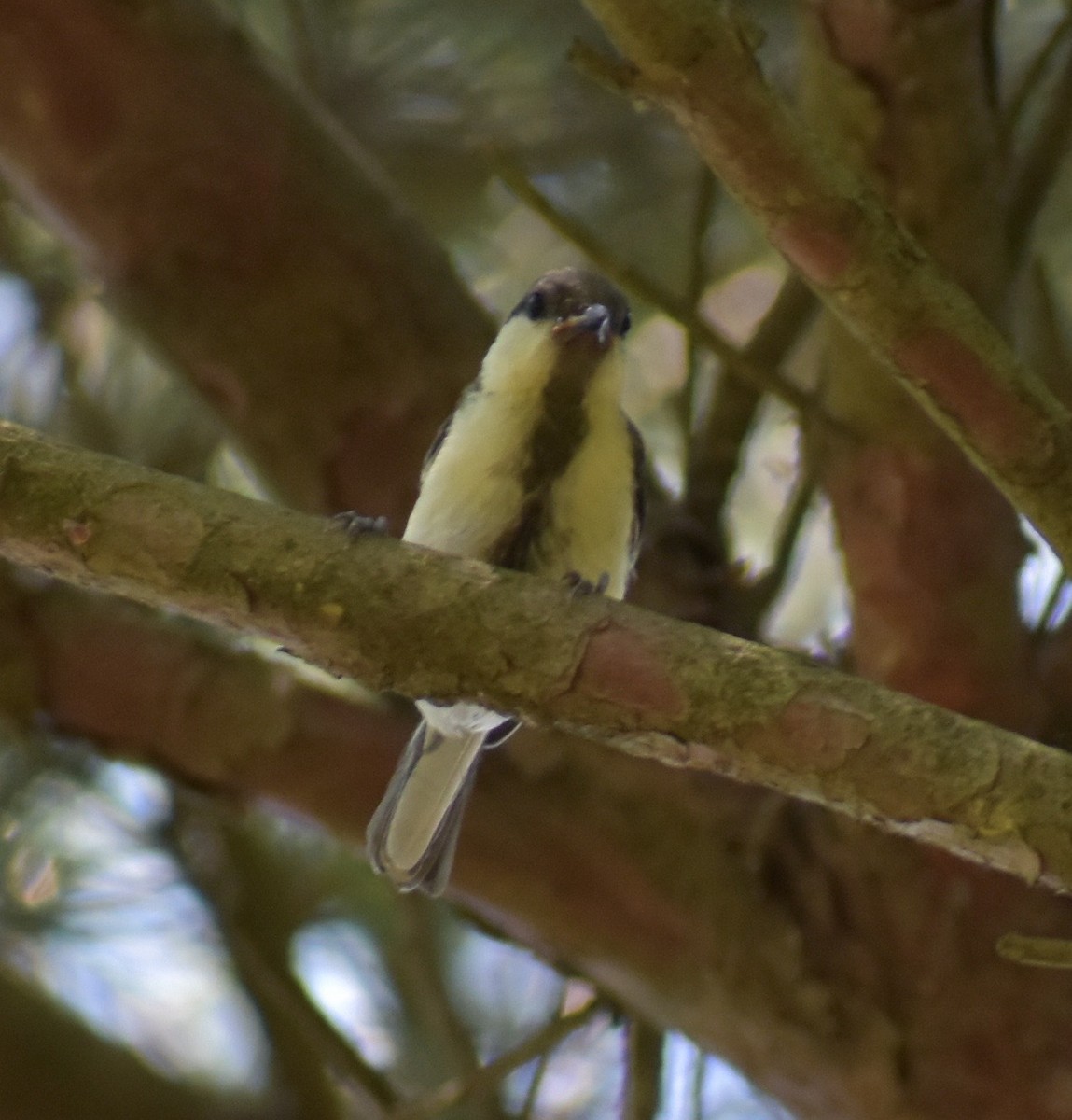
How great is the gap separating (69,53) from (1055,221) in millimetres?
1449

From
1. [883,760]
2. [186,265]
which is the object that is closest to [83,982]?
[186,265]

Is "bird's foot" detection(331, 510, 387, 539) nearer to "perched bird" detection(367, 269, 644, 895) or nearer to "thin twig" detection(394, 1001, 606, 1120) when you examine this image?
"perched bird" detection(367, 269, 644, 895)

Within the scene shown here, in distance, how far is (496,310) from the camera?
96.5 inches

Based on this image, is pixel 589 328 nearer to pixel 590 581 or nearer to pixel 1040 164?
pixel 590 581

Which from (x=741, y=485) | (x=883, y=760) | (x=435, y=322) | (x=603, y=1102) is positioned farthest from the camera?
(x=741, y=485)

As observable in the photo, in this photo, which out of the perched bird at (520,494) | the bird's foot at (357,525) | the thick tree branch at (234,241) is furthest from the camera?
the thick tree branch at (234,241)

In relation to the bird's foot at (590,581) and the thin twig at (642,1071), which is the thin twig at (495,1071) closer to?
Result: the thin twig at (642,1071)

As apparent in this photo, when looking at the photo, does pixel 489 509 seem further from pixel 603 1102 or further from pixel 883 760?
pixel 603 1102

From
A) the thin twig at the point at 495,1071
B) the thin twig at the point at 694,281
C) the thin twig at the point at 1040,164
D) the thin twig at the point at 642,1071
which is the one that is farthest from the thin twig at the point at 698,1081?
the thin twig at the point at 1040,164

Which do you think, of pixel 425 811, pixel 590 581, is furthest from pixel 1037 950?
pixel 425 811

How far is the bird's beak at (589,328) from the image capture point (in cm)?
159

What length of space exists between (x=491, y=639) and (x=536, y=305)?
0.75m

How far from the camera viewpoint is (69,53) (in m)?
1.85

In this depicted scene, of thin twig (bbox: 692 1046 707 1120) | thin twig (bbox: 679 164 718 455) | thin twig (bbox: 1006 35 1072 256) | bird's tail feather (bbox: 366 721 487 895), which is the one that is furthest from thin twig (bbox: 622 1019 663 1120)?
thin twig (bbox: 1006 35 1072 256)
